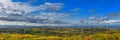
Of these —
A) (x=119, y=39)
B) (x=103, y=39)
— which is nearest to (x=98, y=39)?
(x=103, y=39)

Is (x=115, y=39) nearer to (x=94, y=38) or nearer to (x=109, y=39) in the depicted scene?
(x=109, y=39)

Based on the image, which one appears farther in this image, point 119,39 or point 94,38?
point 94,38

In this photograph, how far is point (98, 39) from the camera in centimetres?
9144

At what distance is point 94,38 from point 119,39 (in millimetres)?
10352

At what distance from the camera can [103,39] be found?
298ft

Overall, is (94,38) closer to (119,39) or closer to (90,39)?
(90,39)

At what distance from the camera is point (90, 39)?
95.3m

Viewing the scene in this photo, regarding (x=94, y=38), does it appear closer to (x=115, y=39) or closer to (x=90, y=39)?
(x=90, y=39)

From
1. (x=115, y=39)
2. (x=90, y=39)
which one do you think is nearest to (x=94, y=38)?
(x=90, y=39)

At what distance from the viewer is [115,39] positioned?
92.7 m

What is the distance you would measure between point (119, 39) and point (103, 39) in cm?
575

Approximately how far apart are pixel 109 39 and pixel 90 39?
7226mm

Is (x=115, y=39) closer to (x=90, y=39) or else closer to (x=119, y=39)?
(x=119, y=39)

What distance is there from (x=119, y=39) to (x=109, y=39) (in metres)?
4.75
